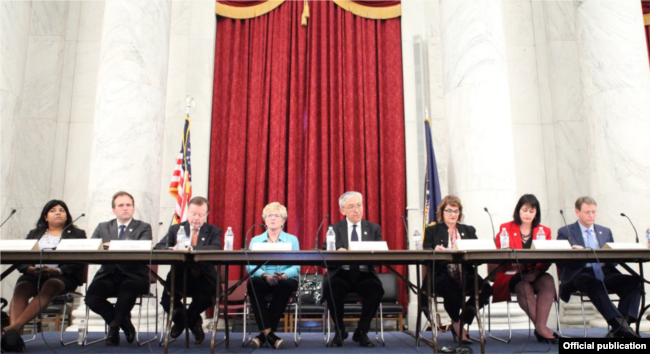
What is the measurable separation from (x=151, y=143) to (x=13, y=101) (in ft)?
5.18

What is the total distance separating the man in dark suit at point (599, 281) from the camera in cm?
441

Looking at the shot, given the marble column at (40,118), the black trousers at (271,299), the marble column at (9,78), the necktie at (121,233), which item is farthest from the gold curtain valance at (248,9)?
the black trousers at (271,299)

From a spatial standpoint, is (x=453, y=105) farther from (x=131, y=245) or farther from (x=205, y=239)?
(x=131, y=245)

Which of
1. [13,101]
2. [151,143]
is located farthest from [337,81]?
[13,101]

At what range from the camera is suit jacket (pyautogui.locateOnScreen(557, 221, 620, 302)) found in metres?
4.80

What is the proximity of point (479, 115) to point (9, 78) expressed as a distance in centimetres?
505

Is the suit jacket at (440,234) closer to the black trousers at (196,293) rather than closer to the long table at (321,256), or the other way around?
the long table at (321,256)

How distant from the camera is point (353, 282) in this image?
15.9ft

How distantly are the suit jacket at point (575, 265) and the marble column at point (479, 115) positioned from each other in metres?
1.03

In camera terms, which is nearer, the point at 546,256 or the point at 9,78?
the point at 546,256

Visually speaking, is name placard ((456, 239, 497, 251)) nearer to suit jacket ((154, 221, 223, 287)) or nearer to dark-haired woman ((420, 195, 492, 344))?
dark-haired woman ((420, 195, 492, 344))

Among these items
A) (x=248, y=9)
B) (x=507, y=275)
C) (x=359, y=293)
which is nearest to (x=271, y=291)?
(x=359, y=293)

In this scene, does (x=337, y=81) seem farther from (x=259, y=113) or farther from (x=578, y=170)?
(x=578, y=170)

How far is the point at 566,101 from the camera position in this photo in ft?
26.2
